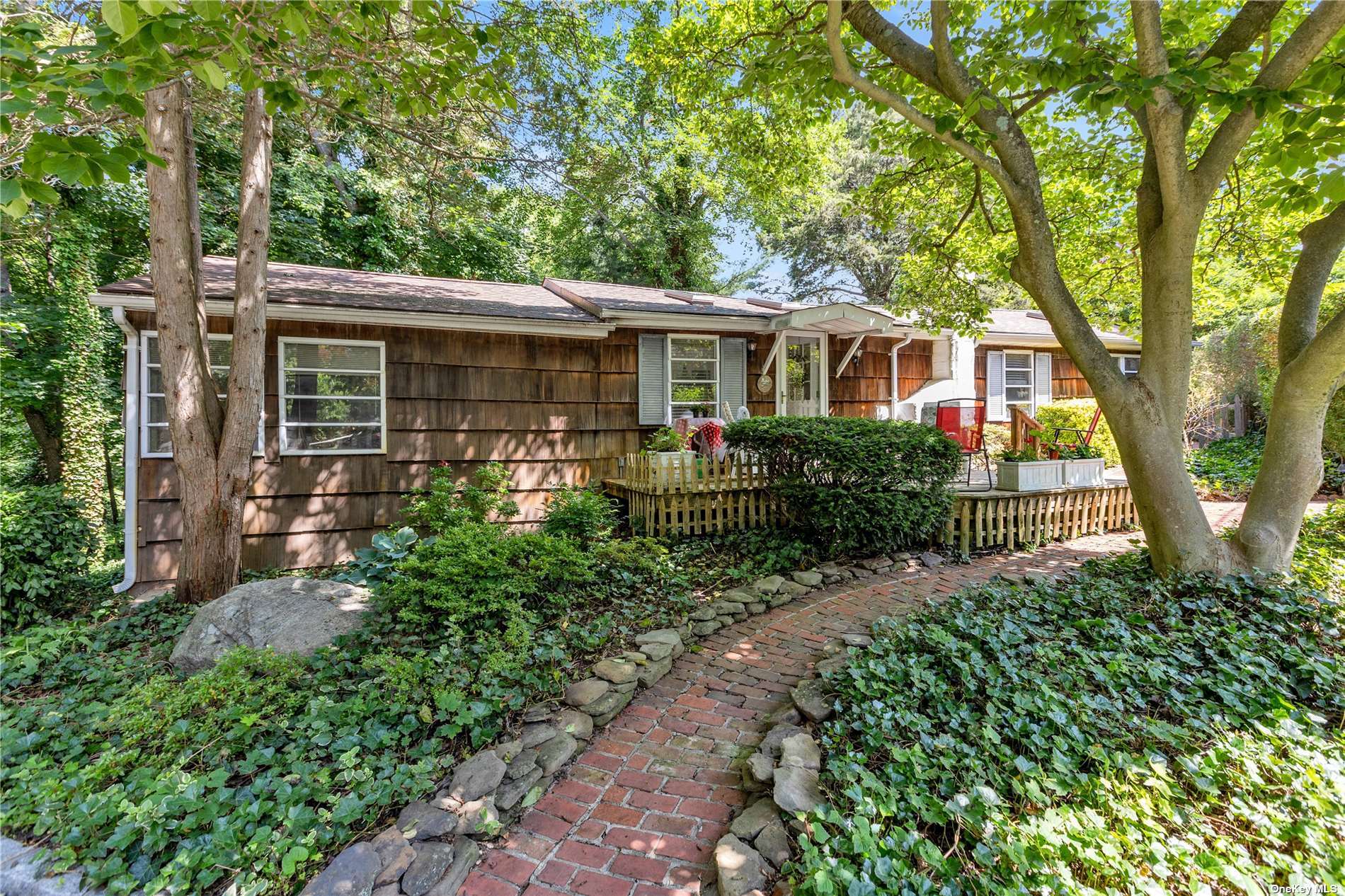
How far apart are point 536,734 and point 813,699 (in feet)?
5.12

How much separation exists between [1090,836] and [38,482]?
52.3 ft

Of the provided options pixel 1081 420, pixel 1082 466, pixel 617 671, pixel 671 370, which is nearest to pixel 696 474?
pixel 671 370

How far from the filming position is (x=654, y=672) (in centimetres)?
376

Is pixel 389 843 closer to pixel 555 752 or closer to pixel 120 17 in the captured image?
pixel 555 752

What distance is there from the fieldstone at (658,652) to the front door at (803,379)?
623 centimetres

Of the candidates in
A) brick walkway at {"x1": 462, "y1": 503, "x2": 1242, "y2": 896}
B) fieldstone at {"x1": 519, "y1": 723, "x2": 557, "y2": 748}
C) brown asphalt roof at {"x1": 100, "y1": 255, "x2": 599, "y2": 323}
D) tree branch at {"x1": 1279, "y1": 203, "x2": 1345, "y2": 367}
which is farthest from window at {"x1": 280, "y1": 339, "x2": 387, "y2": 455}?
tree branch at {"x1": 1279, "y1": 203, "x2": 1345, "y2": 367}

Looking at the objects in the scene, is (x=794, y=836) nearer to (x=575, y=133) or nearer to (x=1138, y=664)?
(x=1138, y=664)

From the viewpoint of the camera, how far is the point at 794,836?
236 centimetres

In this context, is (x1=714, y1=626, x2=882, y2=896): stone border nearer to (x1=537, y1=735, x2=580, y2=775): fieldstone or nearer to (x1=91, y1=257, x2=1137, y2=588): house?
(x1=537, y1=735, x2=580, y2=775): fieldstone

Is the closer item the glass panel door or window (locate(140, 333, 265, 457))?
window (locate(140, 333, 265, 457))

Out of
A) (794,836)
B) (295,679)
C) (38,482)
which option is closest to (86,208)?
(38,482)

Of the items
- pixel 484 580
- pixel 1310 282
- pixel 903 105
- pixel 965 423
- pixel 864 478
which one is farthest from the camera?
pixel 965 423

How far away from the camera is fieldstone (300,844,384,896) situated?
6.99 feet

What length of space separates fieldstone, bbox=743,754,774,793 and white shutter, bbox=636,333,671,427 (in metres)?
6.38
